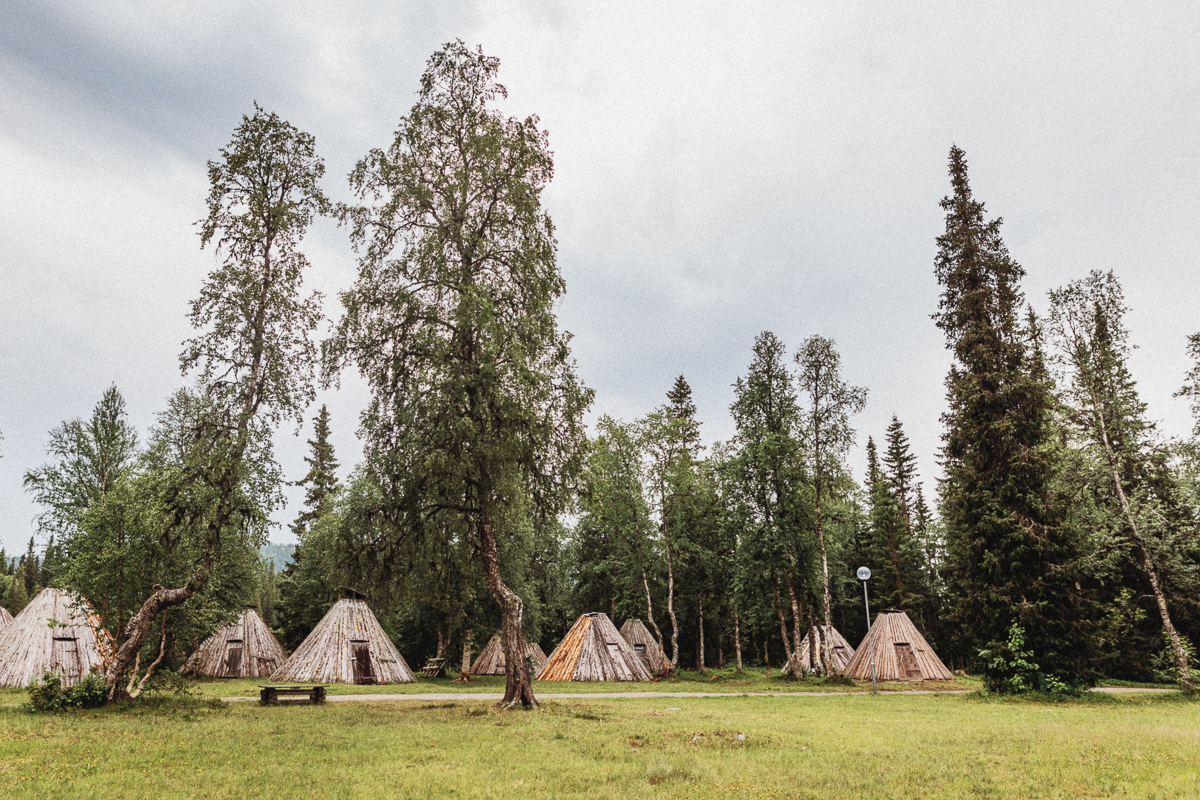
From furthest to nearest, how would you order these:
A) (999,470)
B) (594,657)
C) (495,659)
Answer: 1. (495,659)
2. (594,657)
3. (999,470)

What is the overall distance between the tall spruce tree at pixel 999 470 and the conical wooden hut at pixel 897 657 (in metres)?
10.4

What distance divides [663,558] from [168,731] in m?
31.7

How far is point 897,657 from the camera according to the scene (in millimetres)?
33562

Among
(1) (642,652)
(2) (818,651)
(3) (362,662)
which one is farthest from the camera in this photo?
(1) (642,652)

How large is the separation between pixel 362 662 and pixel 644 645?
1589 cm

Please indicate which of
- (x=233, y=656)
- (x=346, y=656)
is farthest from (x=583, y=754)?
(x=233, y=656)

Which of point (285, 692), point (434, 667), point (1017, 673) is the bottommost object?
point (434, 667)

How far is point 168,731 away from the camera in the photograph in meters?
11.6

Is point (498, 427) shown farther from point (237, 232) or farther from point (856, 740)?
point (856, 740)

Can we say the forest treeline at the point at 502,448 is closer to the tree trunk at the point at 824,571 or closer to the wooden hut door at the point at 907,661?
the tree trunk at the point at 824,571

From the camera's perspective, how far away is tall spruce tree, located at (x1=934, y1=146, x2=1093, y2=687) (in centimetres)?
2188

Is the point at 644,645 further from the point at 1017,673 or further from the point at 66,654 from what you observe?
the point at 66,654

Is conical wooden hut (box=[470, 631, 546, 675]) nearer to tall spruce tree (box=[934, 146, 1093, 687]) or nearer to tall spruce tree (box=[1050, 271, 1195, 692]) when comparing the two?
tall spruce tree (box=[934, 146, 1093, 687])

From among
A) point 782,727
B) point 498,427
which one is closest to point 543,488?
point 498,427
